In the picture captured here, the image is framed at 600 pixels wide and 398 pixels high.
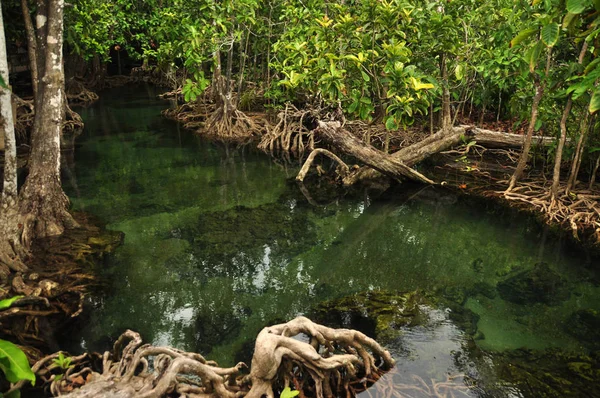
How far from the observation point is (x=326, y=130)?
368 inches

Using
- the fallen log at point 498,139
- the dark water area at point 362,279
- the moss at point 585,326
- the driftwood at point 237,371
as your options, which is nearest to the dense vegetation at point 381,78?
the fallen log at point 498,139

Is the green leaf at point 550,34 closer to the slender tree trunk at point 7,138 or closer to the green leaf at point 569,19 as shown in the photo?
the green leaf at point 569,19

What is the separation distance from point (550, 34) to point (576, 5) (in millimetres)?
775

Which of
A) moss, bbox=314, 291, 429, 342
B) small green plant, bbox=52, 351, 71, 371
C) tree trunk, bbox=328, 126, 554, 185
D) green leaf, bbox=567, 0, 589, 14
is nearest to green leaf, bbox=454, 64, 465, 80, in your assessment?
tree trunk, bbox=328, 126, 554, 185

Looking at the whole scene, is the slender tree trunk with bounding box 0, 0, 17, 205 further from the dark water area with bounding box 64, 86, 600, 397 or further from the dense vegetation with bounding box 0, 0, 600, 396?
the dark water area with bounding box 64, 86, 600, 397

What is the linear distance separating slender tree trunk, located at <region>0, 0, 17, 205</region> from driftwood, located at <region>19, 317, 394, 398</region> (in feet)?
9.00

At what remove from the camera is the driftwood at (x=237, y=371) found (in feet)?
→ 11.8

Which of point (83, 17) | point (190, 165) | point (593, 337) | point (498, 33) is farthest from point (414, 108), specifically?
point (83, 17)

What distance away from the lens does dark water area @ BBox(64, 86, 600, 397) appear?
4.63 m

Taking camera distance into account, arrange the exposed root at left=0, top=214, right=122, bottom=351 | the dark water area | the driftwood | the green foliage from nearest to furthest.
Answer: the driftwood → the dark water area → the exposed root at left=0, top=214, right=122, bottom=351 → the green foliage

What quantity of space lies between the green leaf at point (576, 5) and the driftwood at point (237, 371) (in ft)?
9.34

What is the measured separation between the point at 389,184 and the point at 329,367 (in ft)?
20.2

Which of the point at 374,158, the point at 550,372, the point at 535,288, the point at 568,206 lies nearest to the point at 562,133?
the point at 568,206

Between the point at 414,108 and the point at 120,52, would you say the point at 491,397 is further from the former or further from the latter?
the point at 120,52
